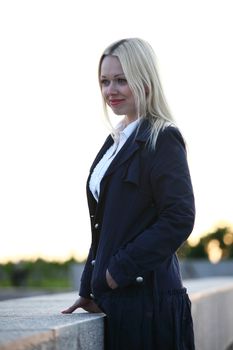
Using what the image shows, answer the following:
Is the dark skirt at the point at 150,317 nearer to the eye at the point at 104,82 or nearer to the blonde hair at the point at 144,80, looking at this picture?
the blonde hair at the point at 144,80

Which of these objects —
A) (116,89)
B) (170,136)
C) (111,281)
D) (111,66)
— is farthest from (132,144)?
(111,281)

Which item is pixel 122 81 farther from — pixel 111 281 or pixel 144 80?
pixel 111 281

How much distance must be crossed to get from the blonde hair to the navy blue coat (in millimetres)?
48

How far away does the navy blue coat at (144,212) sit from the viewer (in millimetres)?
4828

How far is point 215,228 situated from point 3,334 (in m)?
51.2

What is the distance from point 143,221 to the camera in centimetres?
495

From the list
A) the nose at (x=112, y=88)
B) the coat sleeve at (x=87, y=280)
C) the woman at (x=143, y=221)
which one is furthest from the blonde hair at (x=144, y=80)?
the coat sleeve at (x=87, y=280)

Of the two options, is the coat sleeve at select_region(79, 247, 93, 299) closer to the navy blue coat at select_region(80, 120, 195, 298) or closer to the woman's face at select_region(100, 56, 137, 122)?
the navy blue coat at select_region(80, 120, 195, 298)

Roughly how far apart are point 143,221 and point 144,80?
65 centimetres

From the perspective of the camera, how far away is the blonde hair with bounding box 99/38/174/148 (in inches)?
197

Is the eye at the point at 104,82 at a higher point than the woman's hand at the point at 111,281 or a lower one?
higher

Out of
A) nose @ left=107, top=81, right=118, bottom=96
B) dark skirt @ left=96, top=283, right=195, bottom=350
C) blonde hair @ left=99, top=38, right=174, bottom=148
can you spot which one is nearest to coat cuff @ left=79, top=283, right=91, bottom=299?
dark skirt @ left=96, top=283, right=195, bottom=350

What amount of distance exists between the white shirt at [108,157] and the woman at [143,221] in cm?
4

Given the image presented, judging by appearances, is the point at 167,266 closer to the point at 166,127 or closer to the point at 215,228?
the point at 166,127
